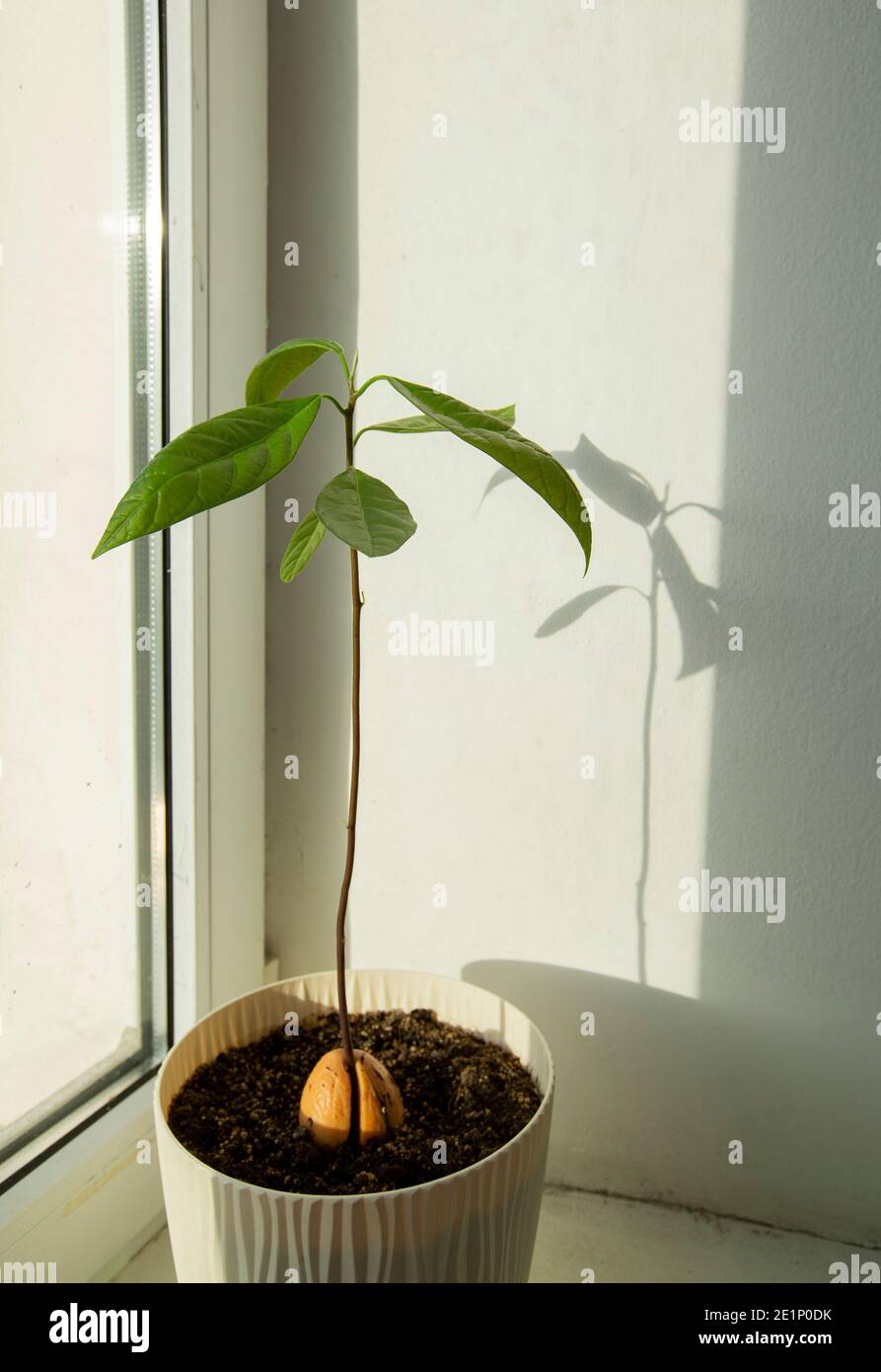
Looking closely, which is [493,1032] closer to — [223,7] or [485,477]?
[485,477]

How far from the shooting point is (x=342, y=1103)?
0.70 meters

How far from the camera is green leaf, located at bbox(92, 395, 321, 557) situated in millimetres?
528

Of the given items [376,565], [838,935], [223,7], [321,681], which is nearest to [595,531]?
[376,565]

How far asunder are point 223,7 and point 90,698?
68 cm

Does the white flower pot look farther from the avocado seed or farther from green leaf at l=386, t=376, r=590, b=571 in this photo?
green leaf at l=386, t=376, r=590, b=571

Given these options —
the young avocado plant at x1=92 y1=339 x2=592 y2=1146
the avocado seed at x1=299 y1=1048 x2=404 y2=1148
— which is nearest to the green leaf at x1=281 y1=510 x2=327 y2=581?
the young avocado plant at x1=92 y1=339 x2=592 y2=1146

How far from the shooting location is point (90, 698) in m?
0.91

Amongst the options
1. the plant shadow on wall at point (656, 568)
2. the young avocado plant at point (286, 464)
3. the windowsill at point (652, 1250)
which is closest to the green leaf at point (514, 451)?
the young avocado plant at point (286, 464)

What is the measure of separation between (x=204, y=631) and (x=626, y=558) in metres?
0.43

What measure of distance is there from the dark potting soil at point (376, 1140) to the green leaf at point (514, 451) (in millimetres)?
453

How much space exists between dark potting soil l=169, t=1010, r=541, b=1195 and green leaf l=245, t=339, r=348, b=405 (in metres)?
0.54

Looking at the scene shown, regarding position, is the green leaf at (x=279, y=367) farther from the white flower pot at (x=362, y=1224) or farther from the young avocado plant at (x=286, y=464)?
the white flower pot at (x=362, y=1224)

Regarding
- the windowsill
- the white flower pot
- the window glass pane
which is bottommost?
the windowsill
